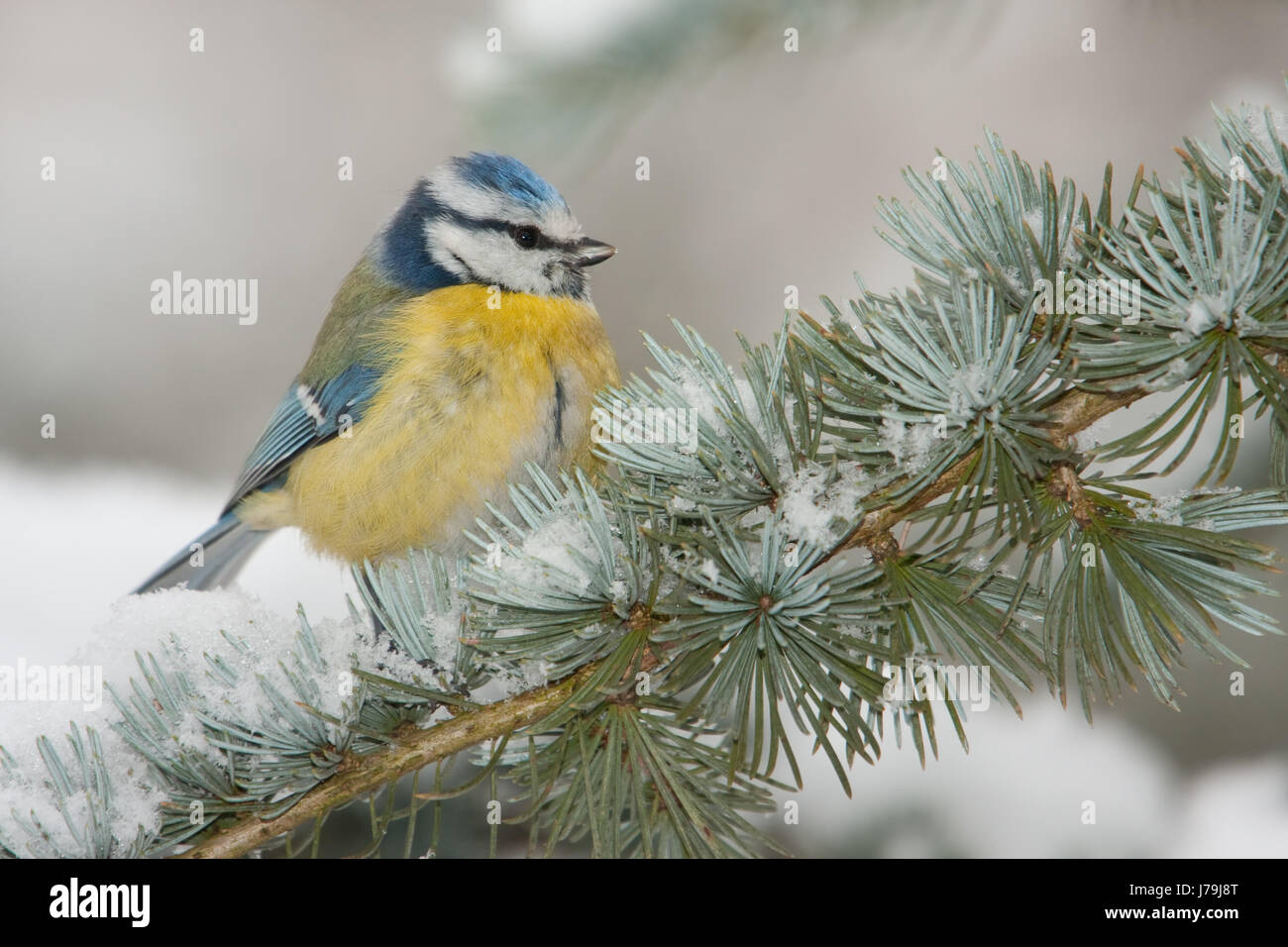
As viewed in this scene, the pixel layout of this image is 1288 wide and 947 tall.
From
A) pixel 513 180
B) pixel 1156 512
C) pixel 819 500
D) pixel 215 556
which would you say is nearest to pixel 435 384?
pixel 513 180

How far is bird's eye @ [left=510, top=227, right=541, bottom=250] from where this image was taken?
1.54 m

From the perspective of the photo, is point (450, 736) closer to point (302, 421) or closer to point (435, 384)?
point (435, 384)

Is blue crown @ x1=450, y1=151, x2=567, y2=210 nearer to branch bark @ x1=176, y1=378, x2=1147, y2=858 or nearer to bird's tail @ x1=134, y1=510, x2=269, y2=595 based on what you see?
bird's tail @ x1=134, y1=510, x2=269, y2=595

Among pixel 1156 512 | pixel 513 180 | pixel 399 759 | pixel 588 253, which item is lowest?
pixel 399 759

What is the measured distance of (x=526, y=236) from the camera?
154 cm

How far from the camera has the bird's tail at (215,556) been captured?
1517 mm

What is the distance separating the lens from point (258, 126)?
275 cm

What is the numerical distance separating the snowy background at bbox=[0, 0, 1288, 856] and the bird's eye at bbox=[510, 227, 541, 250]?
101mm

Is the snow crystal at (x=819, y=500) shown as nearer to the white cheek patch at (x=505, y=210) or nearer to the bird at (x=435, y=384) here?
the bird at (x=435, y=384)

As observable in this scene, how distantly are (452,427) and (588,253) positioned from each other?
41 centimetres

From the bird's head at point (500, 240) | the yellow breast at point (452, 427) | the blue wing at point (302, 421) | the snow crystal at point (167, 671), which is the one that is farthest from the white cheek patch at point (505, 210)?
the snow crystal at point (167, 671)

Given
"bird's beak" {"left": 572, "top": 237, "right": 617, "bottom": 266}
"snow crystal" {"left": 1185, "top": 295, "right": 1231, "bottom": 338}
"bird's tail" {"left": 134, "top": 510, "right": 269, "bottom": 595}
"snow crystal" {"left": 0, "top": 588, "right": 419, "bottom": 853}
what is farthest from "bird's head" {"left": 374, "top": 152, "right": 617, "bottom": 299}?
"snow crystal" {"left": 1185, "top": 295, "right": 1231, "bottom": 338}
